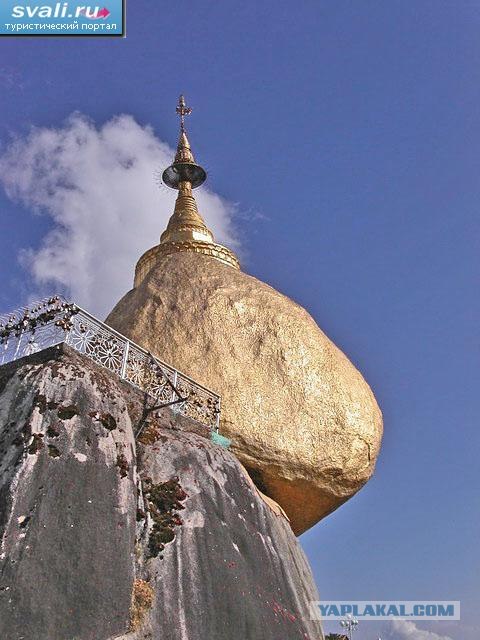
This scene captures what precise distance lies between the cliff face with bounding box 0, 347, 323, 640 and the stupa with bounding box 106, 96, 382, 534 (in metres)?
1.99

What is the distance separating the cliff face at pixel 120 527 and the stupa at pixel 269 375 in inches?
78.3

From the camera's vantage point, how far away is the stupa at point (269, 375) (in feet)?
43.2

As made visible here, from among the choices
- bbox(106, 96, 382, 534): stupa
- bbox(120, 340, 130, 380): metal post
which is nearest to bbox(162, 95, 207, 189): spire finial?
bbox(106, 96, 382, 534): stupa

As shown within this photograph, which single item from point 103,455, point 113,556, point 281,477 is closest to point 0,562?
point 113,556

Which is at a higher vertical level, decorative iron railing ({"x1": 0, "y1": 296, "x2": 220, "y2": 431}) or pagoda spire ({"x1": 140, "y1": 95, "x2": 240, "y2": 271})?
pagoda spire ({"x1": 140, "y1": 95, "x2": 240, "y2": 271})

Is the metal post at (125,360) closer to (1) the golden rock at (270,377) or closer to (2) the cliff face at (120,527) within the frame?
(2) the cliff face at (120,527)

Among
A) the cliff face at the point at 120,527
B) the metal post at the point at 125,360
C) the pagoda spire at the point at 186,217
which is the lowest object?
the cliff face at the point at 120,527

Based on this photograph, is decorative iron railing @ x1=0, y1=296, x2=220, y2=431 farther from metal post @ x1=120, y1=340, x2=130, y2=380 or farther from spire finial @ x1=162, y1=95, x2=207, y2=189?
spire finial @ x1=162, y1=95, x2=207, y2=189

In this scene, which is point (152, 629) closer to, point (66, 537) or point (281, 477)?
point (66, 537)

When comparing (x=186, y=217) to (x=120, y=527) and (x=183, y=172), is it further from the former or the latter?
(x=120, y=527)

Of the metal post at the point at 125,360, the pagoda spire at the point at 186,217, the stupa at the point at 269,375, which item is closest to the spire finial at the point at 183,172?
the pagoda spire at the point at 186,217

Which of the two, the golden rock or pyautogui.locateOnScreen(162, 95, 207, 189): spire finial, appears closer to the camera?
the golden rock

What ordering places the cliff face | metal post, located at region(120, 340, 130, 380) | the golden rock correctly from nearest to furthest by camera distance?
1. the cliff face
2. metal post, located at region(120, 340, 130, 380)
3. the golden rock

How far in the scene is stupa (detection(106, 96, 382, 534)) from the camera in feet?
43.2
